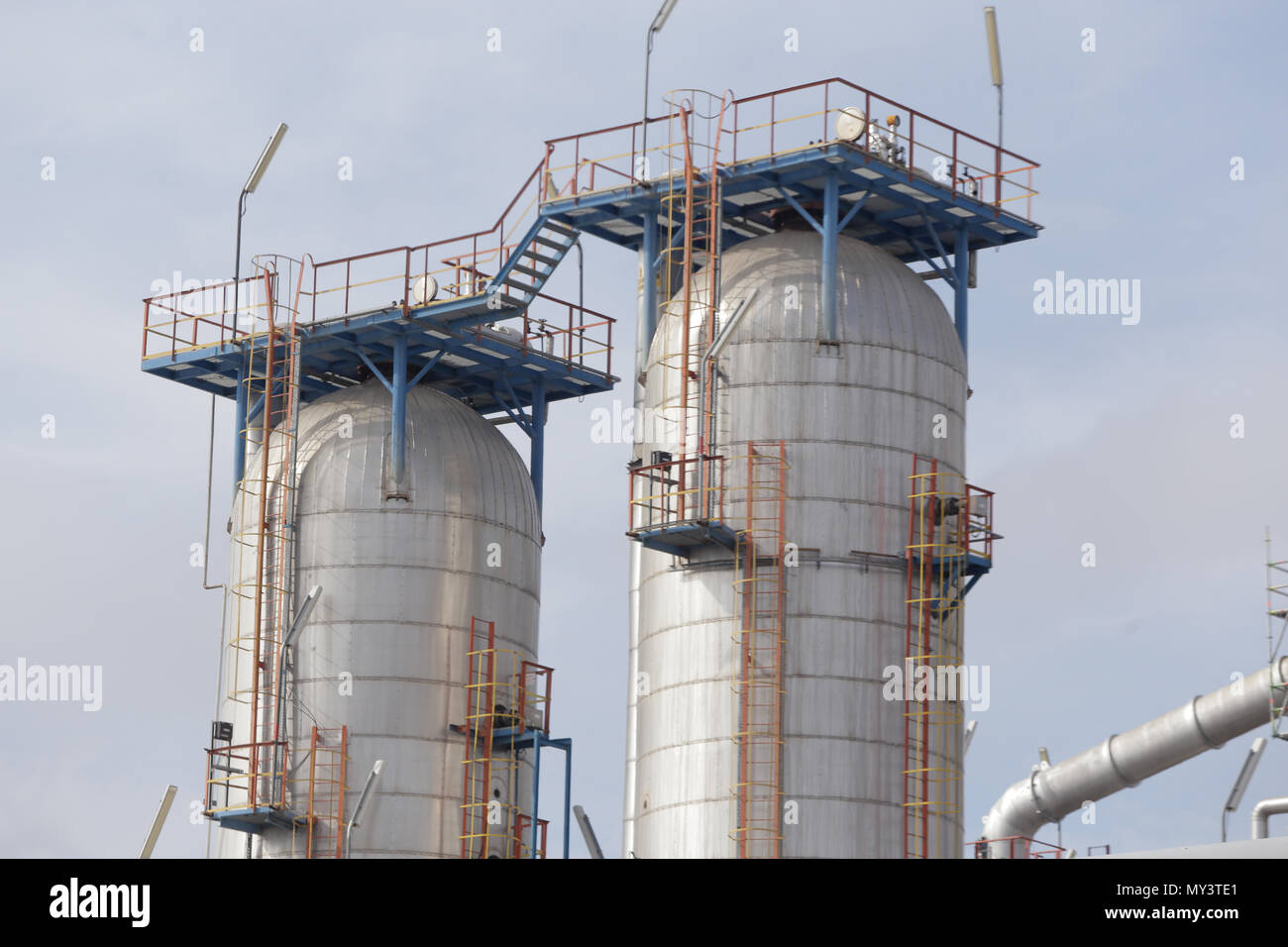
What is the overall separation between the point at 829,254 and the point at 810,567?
617cm

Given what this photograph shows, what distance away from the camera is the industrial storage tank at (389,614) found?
55812 mm

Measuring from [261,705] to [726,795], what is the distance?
41.1ft

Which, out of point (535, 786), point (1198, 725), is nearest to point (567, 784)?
point (535, 786)

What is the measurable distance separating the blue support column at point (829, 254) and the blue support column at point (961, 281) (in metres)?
3.42

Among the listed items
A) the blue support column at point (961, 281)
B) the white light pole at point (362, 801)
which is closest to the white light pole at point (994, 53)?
the blue support column at point (961, 281)

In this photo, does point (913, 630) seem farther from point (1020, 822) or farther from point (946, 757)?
point (1020, 822)

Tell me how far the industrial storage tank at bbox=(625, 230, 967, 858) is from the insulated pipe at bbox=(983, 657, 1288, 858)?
10.5 m

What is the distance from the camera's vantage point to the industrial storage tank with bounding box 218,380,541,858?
5581 cm

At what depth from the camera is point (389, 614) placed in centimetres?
5684

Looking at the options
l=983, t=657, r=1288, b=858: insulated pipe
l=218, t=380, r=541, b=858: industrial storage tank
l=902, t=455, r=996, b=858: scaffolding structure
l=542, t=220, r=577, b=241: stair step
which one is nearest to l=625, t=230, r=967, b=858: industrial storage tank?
l=902, t=455, r=996, b=858: scaffolding structure

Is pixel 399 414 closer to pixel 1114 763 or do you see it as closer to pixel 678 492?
pixel 678 492

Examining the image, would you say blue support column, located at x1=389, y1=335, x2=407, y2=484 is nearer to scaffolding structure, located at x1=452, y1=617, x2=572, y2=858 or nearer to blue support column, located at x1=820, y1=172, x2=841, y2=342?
scaffolding structure, located at x1=452, y1=617, x2=572, y2=858

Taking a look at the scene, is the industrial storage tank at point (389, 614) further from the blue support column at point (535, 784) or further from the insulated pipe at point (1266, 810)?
the insulated pipe at point (1266, 810)
